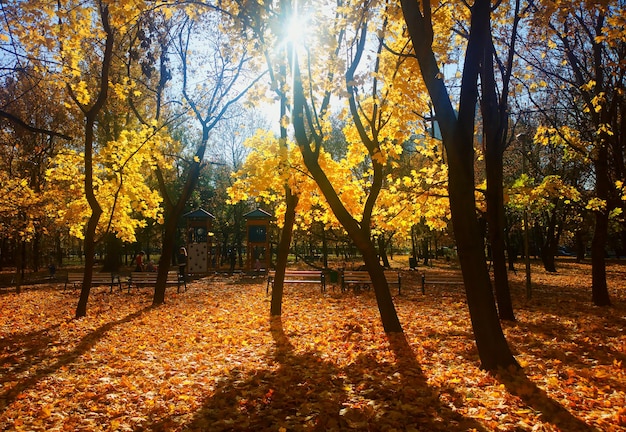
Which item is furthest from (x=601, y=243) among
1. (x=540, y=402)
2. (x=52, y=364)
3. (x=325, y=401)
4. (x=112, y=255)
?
(x=112, y=255)

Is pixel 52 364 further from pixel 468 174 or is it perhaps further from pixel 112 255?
pixel 112 255

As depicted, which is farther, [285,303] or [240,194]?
[285,303]

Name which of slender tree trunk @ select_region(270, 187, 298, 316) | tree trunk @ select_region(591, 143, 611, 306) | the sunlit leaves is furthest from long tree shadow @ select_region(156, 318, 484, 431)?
the sunlit leaves

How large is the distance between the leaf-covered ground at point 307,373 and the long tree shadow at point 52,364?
3 centimetres

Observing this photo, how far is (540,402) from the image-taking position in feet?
13.4

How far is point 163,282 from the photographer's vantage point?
42.9 ft

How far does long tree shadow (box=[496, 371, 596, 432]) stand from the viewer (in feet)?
11.8

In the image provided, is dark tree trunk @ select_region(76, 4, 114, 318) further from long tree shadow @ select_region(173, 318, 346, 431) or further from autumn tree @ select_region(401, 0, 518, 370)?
autumn tree @ select_region(401, 0, 518, 370)

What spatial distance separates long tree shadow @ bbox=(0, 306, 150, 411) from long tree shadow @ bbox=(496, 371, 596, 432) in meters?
5.58

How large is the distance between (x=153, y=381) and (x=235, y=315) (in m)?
5.28

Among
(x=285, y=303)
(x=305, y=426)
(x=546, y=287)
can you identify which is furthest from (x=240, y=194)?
(x=546, y=287)

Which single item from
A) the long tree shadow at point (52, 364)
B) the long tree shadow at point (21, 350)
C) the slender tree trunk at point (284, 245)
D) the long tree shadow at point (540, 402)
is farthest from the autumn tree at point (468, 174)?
the long tree shadow at point (21, 350)

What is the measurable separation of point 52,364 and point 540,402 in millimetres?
6754

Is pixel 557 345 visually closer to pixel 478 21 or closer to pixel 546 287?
pixel 478 21
